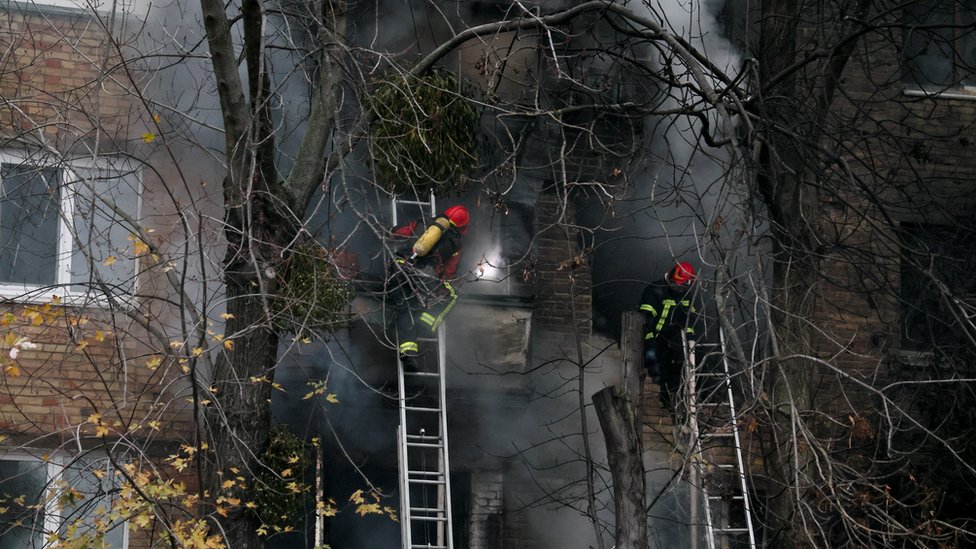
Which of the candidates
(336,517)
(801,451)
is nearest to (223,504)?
(336,517)

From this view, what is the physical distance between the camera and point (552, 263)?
38.9 ft

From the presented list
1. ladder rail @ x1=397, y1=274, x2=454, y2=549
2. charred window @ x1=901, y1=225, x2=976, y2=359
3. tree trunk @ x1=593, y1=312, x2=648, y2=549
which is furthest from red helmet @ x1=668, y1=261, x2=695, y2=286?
tree trunk @ x1=593, y1=312, x2=648, y2=549

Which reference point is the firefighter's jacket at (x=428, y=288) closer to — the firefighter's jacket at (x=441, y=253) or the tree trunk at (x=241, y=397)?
the firefighter's jacket at (x=441, y=253)

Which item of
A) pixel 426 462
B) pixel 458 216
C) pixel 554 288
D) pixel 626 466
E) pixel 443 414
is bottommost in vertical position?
pixel 626 466

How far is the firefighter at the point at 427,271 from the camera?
9.84 meters

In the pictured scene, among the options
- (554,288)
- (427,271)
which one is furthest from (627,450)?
(554,288)

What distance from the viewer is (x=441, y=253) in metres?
10.2

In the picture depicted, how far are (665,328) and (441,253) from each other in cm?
239

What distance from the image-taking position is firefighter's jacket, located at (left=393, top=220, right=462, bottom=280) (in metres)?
9.96

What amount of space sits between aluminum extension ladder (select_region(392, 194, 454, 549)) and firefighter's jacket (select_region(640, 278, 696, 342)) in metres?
1.87

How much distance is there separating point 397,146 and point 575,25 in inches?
158

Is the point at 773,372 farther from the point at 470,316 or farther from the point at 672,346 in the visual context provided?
the point at 470,316

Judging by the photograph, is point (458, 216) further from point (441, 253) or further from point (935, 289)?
point (935, 289)

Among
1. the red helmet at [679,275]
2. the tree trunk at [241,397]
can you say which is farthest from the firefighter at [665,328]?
the tree trunk at [241,397]
